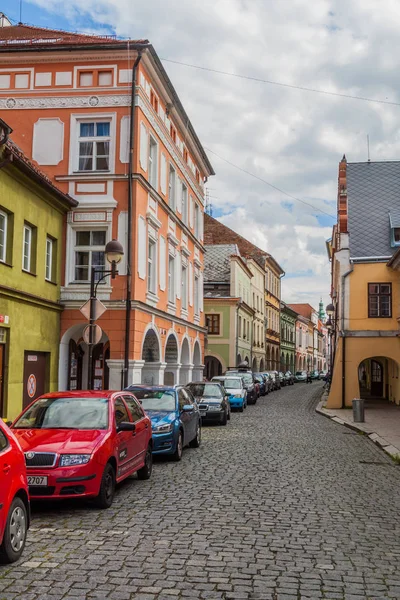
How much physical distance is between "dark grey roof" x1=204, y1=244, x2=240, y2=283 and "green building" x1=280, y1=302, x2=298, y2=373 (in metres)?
28.9

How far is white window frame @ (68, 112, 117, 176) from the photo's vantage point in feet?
76.4

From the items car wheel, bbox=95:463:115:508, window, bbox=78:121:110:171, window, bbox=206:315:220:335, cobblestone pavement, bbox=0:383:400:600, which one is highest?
window, bbox=78:121:110:171

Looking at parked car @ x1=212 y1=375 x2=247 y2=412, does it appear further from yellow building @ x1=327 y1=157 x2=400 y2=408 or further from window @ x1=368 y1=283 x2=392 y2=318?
window @ x1=368 y1=283 x2=392 y2=318

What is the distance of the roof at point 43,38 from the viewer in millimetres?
23250

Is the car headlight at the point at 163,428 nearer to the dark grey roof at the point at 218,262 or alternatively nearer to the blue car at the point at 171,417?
the blue car at the point at 171,417

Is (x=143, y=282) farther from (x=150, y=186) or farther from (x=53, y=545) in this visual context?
(x=53, y=545)

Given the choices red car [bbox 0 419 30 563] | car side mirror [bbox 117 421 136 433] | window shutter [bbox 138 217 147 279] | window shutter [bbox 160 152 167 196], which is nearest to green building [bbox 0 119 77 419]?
window shutter [bbox 138 217 147 279]

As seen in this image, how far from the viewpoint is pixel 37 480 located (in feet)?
26.4

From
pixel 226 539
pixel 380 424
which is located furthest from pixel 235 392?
pixel 226 539

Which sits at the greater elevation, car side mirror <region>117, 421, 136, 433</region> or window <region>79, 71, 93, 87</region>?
window <region>79, 71, 93, 87</region>

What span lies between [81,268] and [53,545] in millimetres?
16973

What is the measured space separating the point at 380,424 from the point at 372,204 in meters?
16.5

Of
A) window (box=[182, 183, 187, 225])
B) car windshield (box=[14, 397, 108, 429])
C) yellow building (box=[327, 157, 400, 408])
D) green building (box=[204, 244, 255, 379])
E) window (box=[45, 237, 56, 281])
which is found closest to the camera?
car windshield (box=[14, 397, 108, 429])

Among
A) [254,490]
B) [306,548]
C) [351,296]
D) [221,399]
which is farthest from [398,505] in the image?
[351,296]
